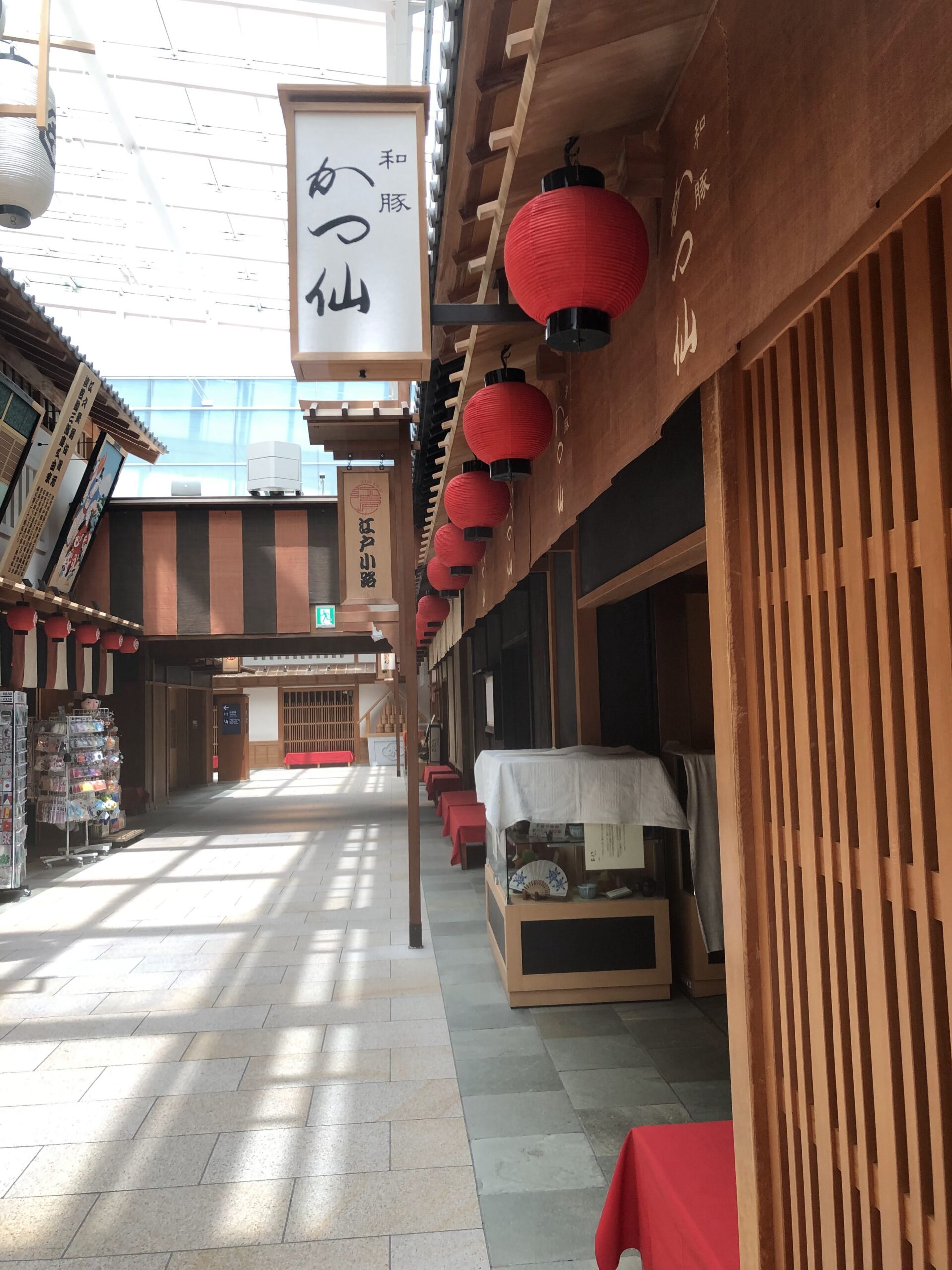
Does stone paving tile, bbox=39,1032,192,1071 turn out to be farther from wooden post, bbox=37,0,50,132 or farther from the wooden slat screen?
the wooden slat screen

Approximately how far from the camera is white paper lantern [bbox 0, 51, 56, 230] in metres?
3.76

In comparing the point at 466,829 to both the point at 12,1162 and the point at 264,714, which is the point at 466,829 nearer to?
the point at 12,1162

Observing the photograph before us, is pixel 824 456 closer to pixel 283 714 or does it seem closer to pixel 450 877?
pixel 450 877

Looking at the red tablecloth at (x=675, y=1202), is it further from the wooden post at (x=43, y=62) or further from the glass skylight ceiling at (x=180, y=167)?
the glass skylight ceiling at (x=180, y=167)

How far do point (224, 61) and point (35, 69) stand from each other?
894 centimetres

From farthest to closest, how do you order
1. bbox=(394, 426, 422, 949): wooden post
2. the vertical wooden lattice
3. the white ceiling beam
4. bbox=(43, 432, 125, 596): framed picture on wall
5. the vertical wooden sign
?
bbox=(43, 432, 125, 596): framed picture on wall
the white ceiling beam
the vertical wooden sign
bbox=(394, 426, 422, 949): wooden post
the vertical wooden lattice

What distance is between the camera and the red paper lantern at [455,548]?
7.16 m

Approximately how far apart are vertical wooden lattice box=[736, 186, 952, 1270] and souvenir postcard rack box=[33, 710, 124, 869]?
32.9 feet

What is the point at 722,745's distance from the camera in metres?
2.22

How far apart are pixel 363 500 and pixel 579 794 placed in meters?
3.24

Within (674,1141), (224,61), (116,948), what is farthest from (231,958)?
(224,61)

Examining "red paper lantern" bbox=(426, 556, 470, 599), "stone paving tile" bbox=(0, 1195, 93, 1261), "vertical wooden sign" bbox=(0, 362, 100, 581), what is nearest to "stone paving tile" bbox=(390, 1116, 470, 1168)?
"stone paving tile" bbox=(0, 1195, 93, 1261)

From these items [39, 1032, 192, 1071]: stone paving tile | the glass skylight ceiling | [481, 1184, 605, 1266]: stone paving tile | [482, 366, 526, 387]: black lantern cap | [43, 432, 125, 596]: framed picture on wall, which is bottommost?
[39, 1032, 192, 1071]: stone paving tile

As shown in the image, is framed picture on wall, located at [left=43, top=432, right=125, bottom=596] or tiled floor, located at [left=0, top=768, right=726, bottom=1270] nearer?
tiled floor, located at [left=0, top=768, right=726, bottom=1270]
